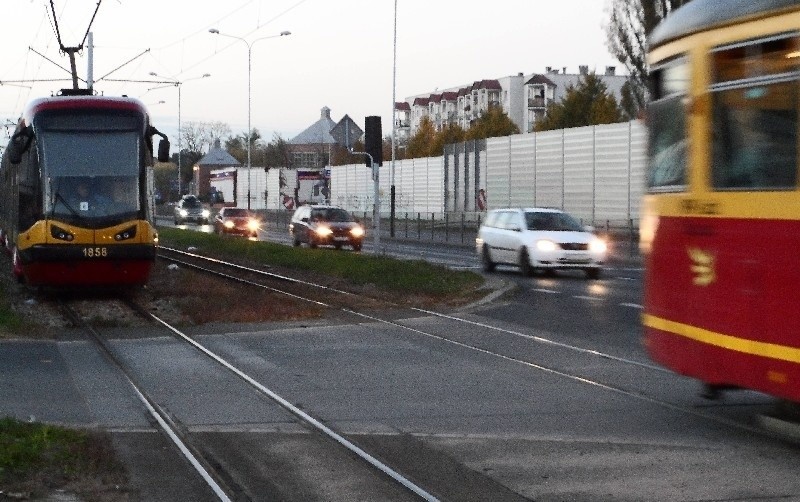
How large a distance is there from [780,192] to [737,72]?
40.1 inches

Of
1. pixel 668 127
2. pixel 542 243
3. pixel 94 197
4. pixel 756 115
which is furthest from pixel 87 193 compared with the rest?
pixel 756 115

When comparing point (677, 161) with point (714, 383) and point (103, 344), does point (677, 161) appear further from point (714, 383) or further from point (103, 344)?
point (103, 344)

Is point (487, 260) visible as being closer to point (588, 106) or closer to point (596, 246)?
point (596, 246)

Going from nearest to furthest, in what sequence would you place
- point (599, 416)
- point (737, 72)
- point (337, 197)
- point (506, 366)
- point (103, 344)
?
point (737, 72), point (599, 416), point (506, 366), point (103, 344), point (337, 197)

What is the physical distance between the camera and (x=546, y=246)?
1159 inches

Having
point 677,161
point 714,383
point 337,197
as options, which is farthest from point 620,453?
point 337,197

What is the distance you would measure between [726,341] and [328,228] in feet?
117

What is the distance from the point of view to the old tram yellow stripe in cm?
840

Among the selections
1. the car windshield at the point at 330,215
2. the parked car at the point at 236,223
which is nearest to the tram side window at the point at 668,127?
the car windshield at the point at 330,215

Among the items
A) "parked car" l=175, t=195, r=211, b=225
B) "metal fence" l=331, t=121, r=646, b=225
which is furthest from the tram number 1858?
"parked car" l=175, t=195, r=211, b=225

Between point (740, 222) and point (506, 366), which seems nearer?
point (740, 222)

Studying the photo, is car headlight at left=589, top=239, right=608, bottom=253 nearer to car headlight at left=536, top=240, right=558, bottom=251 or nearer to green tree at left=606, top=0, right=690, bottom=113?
car headlight at left=536, top=240, right=558, bottom=251

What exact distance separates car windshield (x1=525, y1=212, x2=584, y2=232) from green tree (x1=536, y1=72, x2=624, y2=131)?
4897 cm

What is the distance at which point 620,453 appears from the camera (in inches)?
358
